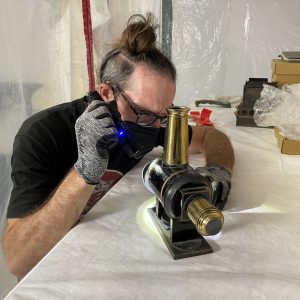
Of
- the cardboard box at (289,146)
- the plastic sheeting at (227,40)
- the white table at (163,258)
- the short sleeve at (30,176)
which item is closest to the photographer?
Result: the white table at (163,258)

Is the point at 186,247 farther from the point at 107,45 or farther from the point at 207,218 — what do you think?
the point at 107,45

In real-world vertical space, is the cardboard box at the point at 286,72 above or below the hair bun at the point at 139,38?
below

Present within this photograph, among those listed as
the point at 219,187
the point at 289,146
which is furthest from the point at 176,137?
the point at 289,146

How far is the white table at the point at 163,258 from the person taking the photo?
1.62ft

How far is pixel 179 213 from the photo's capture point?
580 mm

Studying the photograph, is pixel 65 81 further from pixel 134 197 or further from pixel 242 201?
pixel 242 201

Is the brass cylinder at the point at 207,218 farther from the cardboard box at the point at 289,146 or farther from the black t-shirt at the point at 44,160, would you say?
the cardboard box at the point at 289,146

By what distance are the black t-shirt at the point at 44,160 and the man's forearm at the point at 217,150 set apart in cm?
25

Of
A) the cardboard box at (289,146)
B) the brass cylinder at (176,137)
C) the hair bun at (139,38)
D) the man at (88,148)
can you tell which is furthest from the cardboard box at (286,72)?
the brass cylinder at (176,137)

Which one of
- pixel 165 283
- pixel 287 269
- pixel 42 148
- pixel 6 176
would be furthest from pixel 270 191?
pixel 6 176

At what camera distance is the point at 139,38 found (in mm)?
933

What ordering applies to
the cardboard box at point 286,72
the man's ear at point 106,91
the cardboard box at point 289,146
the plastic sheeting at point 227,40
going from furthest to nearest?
the plastic sheeting at point 227,40, the cardboard box at point 286,72, the cardboard box at point 289,146, the man's ear at point 106,91

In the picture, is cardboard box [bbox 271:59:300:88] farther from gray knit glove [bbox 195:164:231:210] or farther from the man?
gray knit glove [bbox 195:164:231:210]

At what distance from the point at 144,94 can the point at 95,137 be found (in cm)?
26
